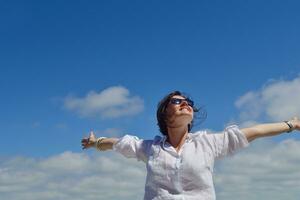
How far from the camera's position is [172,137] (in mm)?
8508

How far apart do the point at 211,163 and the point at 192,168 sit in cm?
41

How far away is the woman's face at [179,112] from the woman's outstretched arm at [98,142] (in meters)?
1.16

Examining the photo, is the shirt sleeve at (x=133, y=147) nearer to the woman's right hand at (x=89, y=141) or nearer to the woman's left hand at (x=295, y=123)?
the woman's right hand at (x=89, y=141)

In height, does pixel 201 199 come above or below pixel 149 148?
below

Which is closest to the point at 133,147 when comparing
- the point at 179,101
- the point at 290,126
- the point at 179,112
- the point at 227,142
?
the point at 179,112

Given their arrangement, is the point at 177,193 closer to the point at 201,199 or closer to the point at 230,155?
the point at 201,199

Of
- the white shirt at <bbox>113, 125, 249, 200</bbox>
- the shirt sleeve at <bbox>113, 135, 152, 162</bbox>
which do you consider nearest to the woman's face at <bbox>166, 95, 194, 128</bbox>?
the white shirt at <bbox>113, 125, 249, 200</bbox>

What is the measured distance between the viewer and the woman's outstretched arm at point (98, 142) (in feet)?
29.9

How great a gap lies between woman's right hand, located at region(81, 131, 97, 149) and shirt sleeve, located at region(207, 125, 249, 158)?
2.37m

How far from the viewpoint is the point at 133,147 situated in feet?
28.5

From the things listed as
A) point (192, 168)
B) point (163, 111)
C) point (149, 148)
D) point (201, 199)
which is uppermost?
point (163, 111)

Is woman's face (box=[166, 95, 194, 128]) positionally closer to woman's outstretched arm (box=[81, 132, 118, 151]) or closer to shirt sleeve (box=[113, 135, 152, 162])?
shirt sleeve (box=[113, 135, 152, 162])

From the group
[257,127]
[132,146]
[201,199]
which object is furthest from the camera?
[132,146]

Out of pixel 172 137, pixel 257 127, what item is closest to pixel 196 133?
pixel 172 137
